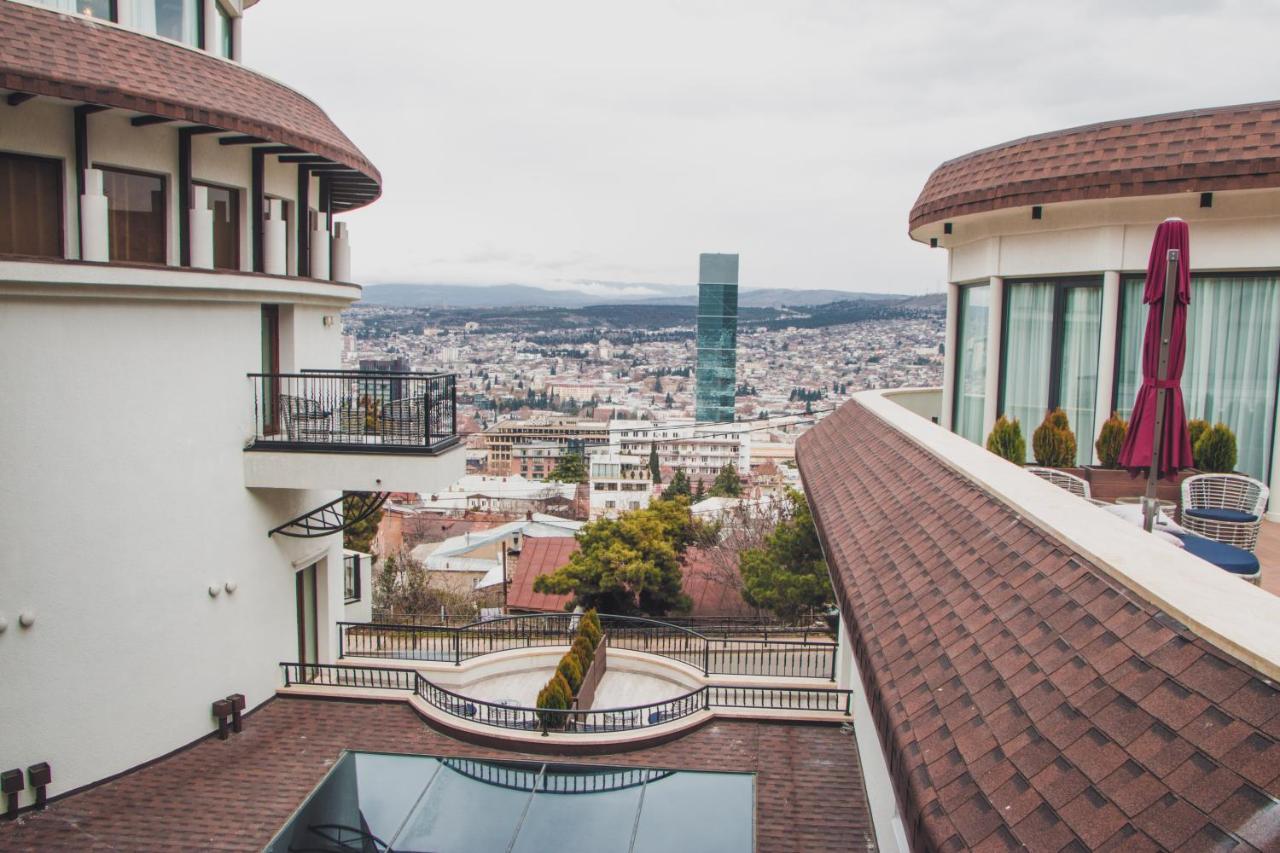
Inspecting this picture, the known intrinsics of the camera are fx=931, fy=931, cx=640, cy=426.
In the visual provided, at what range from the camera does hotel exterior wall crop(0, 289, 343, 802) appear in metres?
9.14

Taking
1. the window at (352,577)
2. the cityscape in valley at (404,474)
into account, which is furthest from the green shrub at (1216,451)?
the window at (352,577)

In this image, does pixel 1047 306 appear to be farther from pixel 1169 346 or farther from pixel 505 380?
pixel 505 380

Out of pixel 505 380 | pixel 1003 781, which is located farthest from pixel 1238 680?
pixel 505 380

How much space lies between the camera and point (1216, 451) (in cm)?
1069

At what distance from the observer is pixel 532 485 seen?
103812 mm

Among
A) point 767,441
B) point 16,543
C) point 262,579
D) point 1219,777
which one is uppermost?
point 1219,777

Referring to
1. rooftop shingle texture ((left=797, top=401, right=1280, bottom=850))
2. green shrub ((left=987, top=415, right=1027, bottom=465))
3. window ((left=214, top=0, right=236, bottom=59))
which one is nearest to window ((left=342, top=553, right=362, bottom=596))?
window ((left=214, top=0, right=236, bottom=59))

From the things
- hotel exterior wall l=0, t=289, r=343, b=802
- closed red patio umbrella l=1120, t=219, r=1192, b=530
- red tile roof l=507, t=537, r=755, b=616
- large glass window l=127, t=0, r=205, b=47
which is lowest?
red tile roof l=507, t=537, r=755, b=616

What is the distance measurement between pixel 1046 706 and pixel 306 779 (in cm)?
890

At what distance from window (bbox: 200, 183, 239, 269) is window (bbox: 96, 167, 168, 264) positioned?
2.78 feet

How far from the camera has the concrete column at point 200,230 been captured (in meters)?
10.5

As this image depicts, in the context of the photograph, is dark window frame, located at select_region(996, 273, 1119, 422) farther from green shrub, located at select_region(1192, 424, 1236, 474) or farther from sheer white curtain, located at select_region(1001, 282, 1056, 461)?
green shrub, located at select_region(1192, 424, 1236, 474)

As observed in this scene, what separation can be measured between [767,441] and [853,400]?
169762 mm

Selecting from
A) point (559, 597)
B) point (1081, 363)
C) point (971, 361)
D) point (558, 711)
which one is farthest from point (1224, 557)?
point (559, 597)
